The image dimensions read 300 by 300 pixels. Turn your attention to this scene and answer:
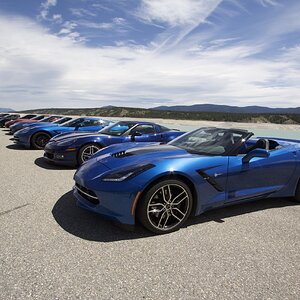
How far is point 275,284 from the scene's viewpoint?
235cm

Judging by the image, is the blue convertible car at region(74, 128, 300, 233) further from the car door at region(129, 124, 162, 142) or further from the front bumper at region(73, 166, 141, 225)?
the car door at region(129, 124, 162, 142)

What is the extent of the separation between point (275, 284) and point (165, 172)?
4.97 feet

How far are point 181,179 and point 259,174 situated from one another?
1297 mm

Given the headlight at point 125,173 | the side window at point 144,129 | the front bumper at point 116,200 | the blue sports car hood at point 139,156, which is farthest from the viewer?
the side window at point 144,129

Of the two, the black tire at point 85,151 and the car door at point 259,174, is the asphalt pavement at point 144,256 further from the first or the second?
the black tire at point 85,151

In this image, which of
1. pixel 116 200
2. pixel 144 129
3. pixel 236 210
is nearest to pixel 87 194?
pixel 116 200

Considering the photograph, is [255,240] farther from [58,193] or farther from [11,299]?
[58,193]

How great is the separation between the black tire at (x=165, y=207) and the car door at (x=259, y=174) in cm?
69

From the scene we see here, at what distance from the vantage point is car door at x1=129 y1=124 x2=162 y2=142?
7383mm

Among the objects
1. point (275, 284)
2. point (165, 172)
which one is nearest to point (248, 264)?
point (275, 284)

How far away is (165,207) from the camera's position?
3.22 metres

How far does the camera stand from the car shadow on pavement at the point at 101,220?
311 cm

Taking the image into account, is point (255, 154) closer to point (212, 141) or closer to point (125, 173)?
point (212, 141)

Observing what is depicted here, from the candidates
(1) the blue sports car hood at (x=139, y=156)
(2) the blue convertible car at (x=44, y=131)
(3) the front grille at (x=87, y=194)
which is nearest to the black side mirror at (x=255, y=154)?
(1) the blue sports car hood at (x=139, y=156)
